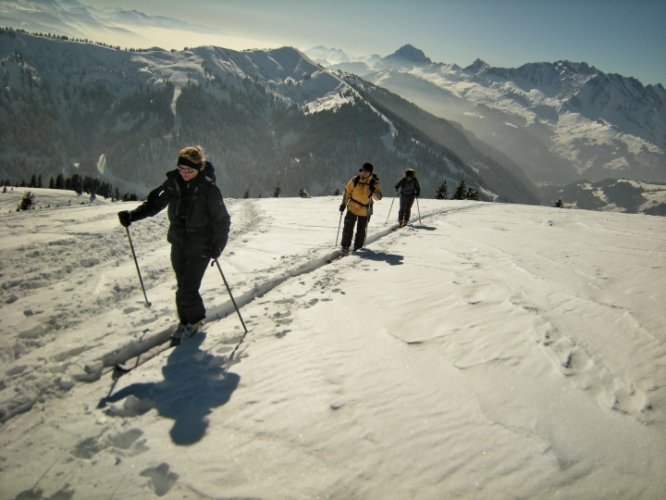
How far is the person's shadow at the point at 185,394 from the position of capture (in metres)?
3.72

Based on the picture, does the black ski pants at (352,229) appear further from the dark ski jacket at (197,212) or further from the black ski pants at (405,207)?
the dark ski jacket at (197,212)

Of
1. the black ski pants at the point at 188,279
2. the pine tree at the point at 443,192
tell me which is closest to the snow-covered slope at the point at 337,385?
the black ski pants at the point at 188,279

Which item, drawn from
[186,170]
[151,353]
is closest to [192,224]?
[186,170]

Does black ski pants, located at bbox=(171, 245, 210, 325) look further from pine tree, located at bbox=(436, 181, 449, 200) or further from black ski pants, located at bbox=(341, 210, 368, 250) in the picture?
pine tree, located at bbox=(436, 181, 449, 200)

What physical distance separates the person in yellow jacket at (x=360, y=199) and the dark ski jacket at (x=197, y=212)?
5581 millimetres

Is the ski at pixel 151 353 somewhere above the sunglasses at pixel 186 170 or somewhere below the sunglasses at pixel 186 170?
below

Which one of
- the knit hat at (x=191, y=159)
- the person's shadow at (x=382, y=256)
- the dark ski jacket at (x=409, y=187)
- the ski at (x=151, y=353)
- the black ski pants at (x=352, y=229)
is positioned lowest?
the ski at (x=151, y=353)

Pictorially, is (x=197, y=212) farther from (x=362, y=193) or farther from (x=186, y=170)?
(x=362, y=193)

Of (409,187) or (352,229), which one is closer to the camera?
(352,229)

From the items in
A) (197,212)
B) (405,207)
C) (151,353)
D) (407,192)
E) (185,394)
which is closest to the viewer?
(185,394)

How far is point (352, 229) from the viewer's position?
35.9 feet

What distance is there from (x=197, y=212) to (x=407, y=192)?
10.8 metres

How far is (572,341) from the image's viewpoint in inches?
203

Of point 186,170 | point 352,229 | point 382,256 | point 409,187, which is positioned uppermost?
point 409,187
